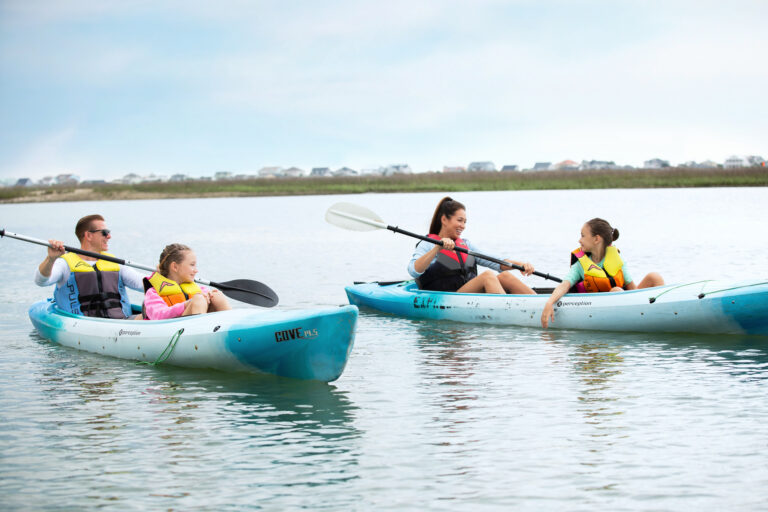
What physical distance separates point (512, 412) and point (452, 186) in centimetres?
4420

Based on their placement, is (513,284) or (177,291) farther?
(513,284)

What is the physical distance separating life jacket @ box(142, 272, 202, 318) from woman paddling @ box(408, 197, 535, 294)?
2.62m

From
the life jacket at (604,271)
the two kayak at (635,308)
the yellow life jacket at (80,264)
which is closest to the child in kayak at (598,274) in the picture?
the life jacket at (604,271)

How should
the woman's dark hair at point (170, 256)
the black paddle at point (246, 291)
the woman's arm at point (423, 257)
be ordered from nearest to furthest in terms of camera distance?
the woman's dark hair at point (170, 256) → the black paddle at point (246, 291) → the woman's arm at point (423, 257)

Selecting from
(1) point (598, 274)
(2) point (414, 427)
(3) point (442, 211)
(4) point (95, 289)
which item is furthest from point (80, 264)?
(1) point (598, 274)

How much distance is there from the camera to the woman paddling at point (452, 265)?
9.20 m

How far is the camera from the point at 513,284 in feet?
31.0

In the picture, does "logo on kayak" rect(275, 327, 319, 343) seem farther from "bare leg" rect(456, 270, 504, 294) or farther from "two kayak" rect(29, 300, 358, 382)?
"bare leg" rect(456, 270, 504, 294)

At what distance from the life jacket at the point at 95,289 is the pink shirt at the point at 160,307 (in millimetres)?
1022

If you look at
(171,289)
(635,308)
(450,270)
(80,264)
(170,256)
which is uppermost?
(170,256)

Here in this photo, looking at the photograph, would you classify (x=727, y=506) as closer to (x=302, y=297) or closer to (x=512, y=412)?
(x=512, y=412)

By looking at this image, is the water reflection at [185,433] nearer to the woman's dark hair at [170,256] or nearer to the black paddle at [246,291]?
the woman's dark hair at [170,256]

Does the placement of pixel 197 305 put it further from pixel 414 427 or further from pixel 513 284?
pixel 513 284

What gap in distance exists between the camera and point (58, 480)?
471cm
